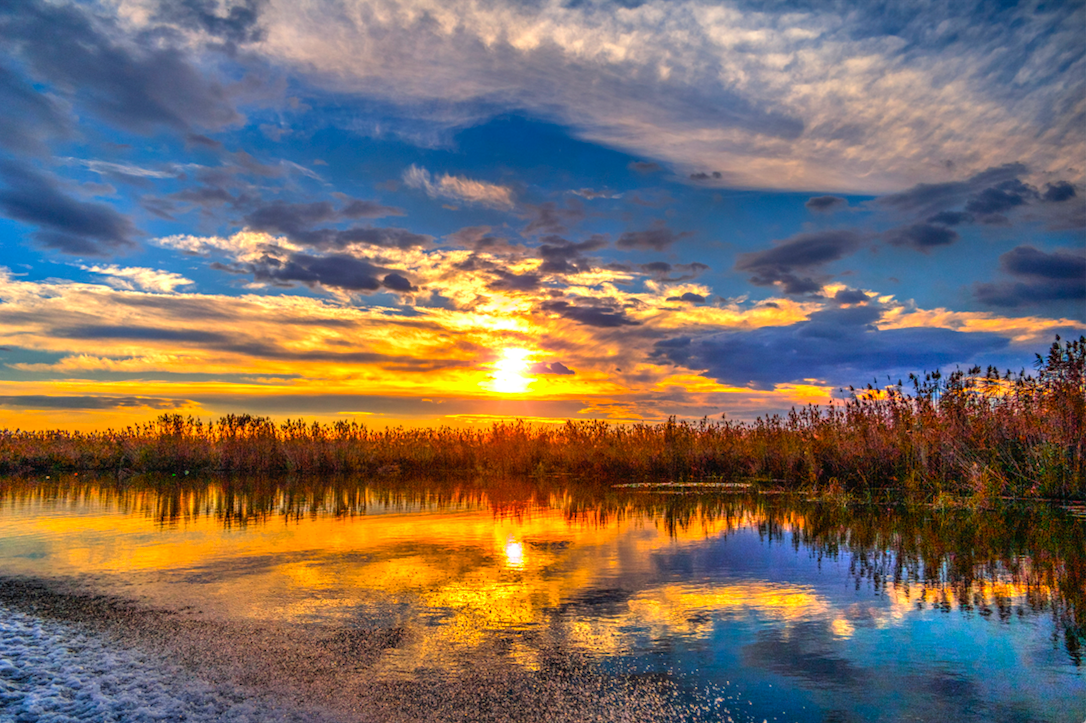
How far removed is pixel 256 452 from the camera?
2091 cm

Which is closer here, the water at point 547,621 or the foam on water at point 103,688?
the foam on water at point 103,688

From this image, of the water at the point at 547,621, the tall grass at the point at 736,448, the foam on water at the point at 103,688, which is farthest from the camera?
the tall grass at the point at 736,448

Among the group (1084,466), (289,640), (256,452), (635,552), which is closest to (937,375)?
(1084,466)

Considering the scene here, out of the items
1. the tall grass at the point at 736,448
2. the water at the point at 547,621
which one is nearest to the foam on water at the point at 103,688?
the water at the point at 547,621

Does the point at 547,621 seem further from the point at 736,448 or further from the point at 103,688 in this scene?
the point at 736,448

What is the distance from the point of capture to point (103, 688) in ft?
11.9

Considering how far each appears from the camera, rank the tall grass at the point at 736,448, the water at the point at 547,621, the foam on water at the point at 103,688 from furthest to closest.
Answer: the tall grass at the point at 736,448
the water at the point at 547,621
the foam on water at the point at 103,688

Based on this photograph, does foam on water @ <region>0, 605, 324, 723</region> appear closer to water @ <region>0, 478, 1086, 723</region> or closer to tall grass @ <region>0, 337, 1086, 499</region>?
water @ <region>0, 478, 1086, 723</region>

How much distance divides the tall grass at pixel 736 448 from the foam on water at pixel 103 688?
11.6m

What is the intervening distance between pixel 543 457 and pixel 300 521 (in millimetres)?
10789

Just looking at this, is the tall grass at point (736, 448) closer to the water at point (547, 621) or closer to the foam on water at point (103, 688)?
the water at point (547, 621)

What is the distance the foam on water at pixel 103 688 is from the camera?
3281 millimetres

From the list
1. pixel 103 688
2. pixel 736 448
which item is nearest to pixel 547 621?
pixel 103 688

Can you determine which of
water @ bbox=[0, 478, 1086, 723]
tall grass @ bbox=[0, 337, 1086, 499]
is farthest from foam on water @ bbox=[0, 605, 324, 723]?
tall grass @ bbox=[0, 337, 1086, 499]
